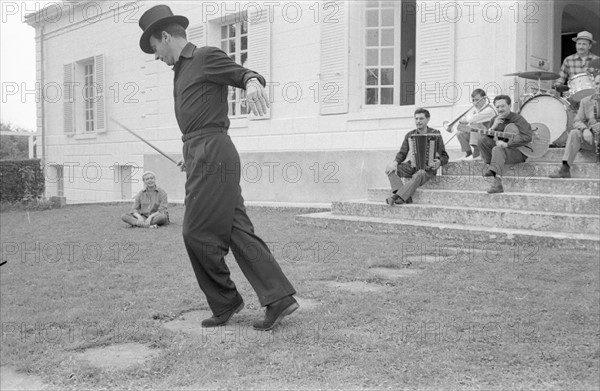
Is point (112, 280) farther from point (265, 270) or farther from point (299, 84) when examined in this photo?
point (299, 84)

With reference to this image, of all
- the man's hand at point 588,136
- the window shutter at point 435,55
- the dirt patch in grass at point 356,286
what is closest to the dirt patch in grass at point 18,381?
the dirt patch in grass at point 356,286

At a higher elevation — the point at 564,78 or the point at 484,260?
the point at 564,78

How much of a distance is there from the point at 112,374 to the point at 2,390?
0.51 meters

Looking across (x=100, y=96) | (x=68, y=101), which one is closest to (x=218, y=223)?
(x=100, y=96)

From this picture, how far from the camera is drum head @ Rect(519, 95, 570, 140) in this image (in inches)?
353

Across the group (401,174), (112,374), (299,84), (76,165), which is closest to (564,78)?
(401,174)

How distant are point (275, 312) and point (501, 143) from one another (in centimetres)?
536

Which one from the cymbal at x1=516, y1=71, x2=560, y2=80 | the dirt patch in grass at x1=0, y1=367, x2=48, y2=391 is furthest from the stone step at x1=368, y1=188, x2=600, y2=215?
the dirt patch in grass at x1=0, y1=367, x2=48, y2=391

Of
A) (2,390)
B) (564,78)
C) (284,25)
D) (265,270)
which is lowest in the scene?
(2,390)

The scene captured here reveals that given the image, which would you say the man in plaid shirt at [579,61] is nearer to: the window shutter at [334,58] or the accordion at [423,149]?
the accordion at [423,149]

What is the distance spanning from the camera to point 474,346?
11.9 feet

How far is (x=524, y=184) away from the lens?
A: 836cm

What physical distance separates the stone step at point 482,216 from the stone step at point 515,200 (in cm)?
14

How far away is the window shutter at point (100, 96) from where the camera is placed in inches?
717
